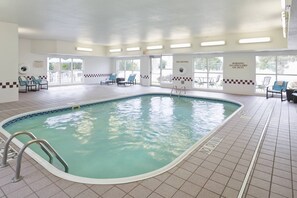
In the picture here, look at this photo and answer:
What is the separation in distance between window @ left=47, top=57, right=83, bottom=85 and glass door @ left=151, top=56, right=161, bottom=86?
456 centimetres

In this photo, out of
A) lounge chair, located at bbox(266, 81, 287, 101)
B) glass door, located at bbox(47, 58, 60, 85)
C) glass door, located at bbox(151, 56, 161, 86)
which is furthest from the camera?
glass door, located at bbox(151, 56, 161, 86)

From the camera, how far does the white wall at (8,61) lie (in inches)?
243

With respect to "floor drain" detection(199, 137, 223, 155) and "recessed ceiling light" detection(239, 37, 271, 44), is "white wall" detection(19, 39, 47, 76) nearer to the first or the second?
"recessed ceiling light" detection(239, 37, 271, 44)

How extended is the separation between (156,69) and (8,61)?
774cm

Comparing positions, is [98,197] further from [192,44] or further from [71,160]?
[192,44]

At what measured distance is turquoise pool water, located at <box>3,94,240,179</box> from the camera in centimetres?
309

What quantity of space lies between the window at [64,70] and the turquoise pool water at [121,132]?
594 centimetres

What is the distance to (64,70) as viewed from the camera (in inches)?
476

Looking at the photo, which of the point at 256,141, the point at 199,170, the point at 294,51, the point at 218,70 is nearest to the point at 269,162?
the point at 256,141

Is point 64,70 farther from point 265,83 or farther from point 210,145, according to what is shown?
point 210,145

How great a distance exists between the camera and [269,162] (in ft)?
8.54

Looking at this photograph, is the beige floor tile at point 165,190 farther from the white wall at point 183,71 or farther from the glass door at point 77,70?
the glass door at point 77,70

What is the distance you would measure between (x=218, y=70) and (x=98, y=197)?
9.21 meters

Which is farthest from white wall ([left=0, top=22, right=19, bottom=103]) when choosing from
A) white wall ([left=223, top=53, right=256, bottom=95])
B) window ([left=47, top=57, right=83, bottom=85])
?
white wall ([left=223, top=53, right=256, bottom=95])
